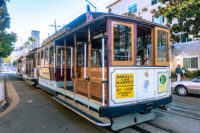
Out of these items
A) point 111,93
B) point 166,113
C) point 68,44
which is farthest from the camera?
point 68,44

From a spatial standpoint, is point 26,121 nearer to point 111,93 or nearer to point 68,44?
point 111,93

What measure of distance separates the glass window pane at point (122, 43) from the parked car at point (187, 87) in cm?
579

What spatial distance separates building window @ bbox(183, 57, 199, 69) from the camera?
1474 centimetres

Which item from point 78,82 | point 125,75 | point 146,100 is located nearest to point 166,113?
point 146,100

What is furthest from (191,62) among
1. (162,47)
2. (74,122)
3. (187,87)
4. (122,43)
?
(74,122)

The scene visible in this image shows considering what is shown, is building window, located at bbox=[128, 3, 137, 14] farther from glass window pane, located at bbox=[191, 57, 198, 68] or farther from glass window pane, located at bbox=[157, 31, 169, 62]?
glass window pane, located at bbox=[157, 31, 169, 62]

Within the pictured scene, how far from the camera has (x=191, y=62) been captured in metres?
15.1

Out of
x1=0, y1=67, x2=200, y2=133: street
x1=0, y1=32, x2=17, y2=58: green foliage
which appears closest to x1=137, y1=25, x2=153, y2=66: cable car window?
x1=0, y1=67, x2=200, y2=133: street

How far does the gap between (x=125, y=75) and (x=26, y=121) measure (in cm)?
330

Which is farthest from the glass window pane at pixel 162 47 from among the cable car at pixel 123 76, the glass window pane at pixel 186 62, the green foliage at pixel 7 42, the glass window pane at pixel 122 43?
the green foliage at pixel 7 42

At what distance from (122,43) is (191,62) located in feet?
47.8

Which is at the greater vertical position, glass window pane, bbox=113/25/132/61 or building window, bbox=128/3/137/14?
building window, bbox=128/3/137/14

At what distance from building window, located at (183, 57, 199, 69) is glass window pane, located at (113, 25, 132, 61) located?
47.0ft

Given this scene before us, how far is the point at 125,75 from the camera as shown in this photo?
11.0 ft
